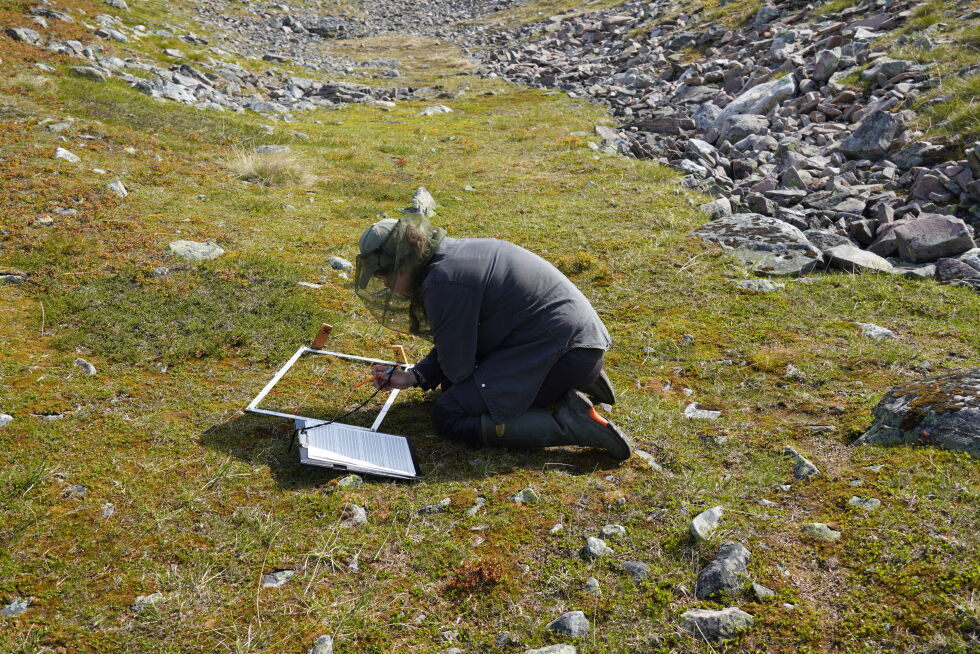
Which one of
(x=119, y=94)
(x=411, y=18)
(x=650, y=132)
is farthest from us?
(x=411, y=18)

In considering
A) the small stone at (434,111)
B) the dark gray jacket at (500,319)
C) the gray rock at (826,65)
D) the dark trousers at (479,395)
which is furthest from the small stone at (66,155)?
the gray rock at (826,65)

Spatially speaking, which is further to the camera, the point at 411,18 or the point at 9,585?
the point at 411,18

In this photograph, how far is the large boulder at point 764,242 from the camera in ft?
35.9

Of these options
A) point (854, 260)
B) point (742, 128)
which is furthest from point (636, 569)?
point (742, 128)

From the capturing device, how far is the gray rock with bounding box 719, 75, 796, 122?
808 inches

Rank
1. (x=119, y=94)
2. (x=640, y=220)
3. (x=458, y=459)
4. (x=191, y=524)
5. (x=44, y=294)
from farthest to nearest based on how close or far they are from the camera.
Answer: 1. (x=119, y=94)
2. (x=640, y=220)
3. (x=44, y=294)
4. (x=458, y=459)
5. (x=191, y=524)

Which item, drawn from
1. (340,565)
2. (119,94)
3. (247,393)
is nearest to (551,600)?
(340,565)

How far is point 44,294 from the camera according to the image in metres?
8.79

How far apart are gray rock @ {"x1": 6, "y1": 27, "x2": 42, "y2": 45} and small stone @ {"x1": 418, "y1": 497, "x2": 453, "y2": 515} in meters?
24.6

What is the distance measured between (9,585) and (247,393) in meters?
3.13

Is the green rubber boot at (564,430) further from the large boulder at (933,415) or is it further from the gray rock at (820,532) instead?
the large boulder at (933,415)

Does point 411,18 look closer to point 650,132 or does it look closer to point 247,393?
point 650,132

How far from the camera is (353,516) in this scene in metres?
5.47

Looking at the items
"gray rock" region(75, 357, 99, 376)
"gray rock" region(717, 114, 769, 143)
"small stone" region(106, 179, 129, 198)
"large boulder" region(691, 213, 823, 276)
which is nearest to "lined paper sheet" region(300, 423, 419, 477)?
"gray rock" region(75, 357, 99, 376)
